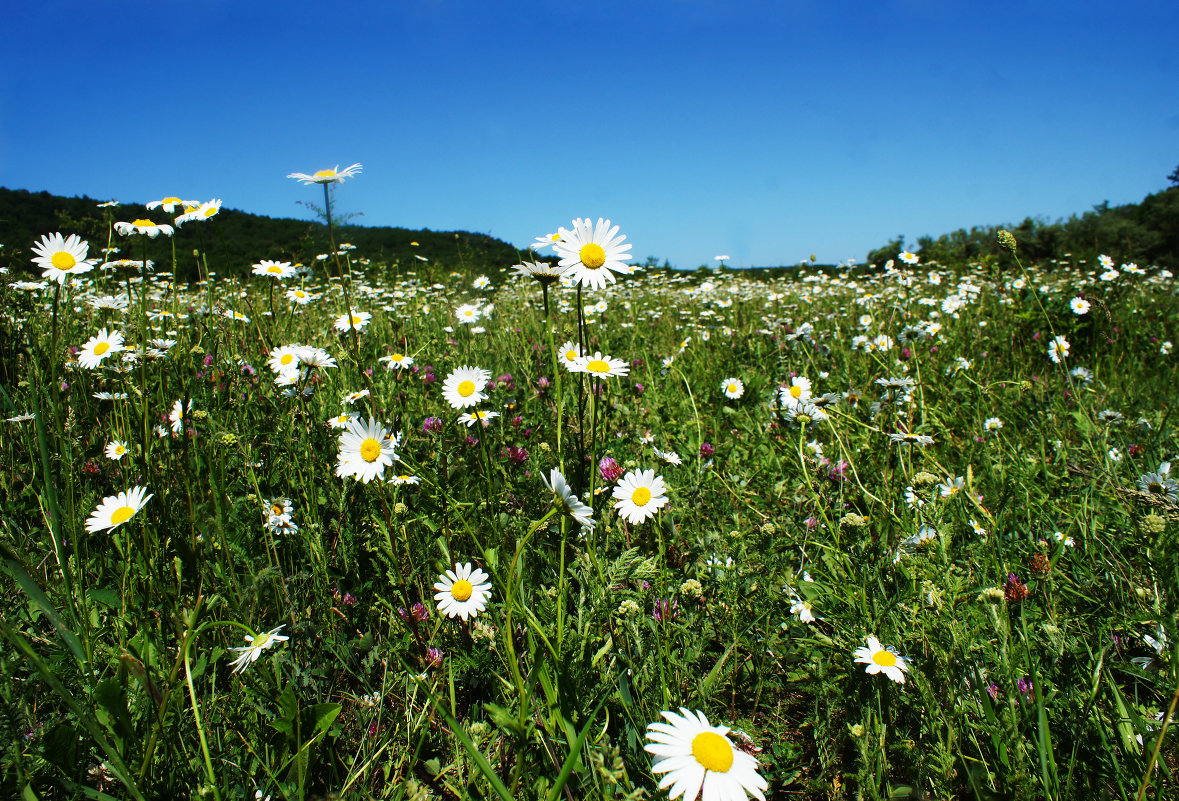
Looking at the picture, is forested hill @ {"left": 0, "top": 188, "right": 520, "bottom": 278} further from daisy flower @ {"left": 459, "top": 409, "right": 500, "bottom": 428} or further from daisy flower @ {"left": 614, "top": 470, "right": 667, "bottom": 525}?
daisy flower @ {"left": 614, "top": 470, "right": 667, "bottom": 525}

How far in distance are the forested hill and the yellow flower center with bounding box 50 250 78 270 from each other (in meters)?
0.36

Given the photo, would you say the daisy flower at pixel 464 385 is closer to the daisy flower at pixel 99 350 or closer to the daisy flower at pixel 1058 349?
the daisy flower at pixel 99 350

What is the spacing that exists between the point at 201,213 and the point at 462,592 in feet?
5.02

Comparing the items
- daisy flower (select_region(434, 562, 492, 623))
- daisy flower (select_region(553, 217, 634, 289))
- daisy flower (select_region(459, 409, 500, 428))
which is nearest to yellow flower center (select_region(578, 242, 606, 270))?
daisy flower (select_region(553, 217, 634, 289))

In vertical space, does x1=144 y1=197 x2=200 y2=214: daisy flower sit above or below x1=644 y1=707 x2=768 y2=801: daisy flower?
above

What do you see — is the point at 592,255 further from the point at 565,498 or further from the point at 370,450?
the point at 370,450

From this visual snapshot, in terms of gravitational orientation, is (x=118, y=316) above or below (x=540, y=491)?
above

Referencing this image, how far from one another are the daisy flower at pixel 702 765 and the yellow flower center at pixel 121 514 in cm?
139

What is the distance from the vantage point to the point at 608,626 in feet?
4.50

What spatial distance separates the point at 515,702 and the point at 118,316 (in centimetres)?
400

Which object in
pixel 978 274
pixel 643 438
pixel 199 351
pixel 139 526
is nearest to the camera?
pixel 139 526

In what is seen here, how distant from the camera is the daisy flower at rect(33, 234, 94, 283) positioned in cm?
143

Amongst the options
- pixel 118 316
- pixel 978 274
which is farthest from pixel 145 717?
pixel 978 274

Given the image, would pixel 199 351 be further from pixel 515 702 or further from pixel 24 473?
pixel 515 702
